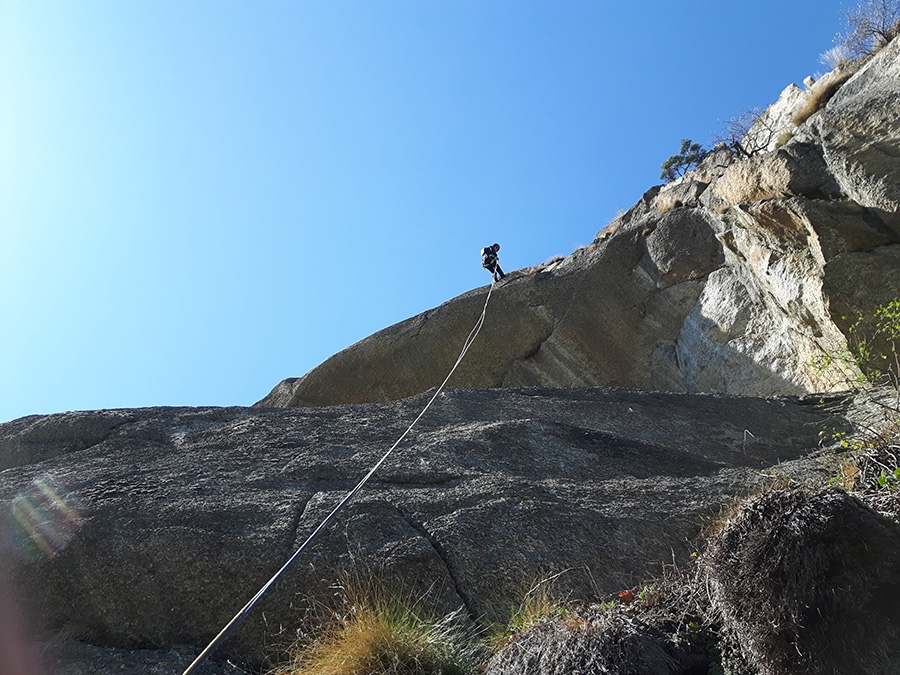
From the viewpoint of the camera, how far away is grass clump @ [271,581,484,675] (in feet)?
14.9

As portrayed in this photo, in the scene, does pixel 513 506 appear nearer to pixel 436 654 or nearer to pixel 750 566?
pixel 436 654

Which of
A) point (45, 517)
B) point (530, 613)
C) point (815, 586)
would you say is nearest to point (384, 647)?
point (530, 613)

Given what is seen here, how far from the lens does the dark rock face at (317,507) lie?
18.7 ft

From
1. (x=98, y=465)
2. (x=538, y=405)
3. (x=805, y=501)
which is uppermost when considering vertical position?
(x=98, y=465)

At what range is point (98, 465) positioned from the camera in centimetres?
786

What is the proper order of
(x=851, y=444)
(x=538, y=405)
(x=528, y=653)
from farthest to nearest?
(x=538, y=405)
(x=851, y=444)
(x=528, y=653)

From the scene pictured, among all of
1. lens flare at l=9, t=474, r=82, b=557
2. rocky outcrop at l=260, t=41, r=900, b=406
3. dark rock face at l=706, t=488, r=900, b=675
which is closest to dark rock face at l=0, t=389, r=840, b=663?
lens flare at l=9, t=474, r=82, b=557

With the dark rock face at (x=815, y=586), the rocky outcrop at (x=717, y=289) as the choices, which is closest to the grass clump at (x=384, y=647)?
the dark rock face at (x=815, y=586)

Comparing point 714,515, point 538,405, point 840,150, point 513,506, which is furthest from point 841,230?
point 513,506

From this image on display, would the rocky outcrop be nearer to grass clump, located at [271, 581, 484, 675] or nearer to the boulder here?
the boulder

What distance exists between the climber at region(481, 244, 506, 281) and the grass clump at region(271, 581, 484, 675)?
532 inches

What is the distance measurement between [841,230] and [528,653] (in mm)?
9273

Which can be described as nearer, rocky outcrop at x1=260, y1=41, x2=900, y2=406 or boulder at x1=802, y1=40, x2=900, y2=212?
boulder at x1=802, y1=40, x2=900, y2=212

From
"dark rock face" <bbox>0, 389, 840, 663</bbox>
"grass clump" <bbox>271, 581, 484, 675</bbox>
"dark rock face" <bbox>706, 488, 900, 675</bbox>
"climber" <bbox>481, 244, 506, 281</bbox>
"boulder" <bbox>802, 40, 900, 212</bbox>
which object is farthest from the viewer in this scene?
"climber" <bbox>481, 244, 506, 281</bbox>
